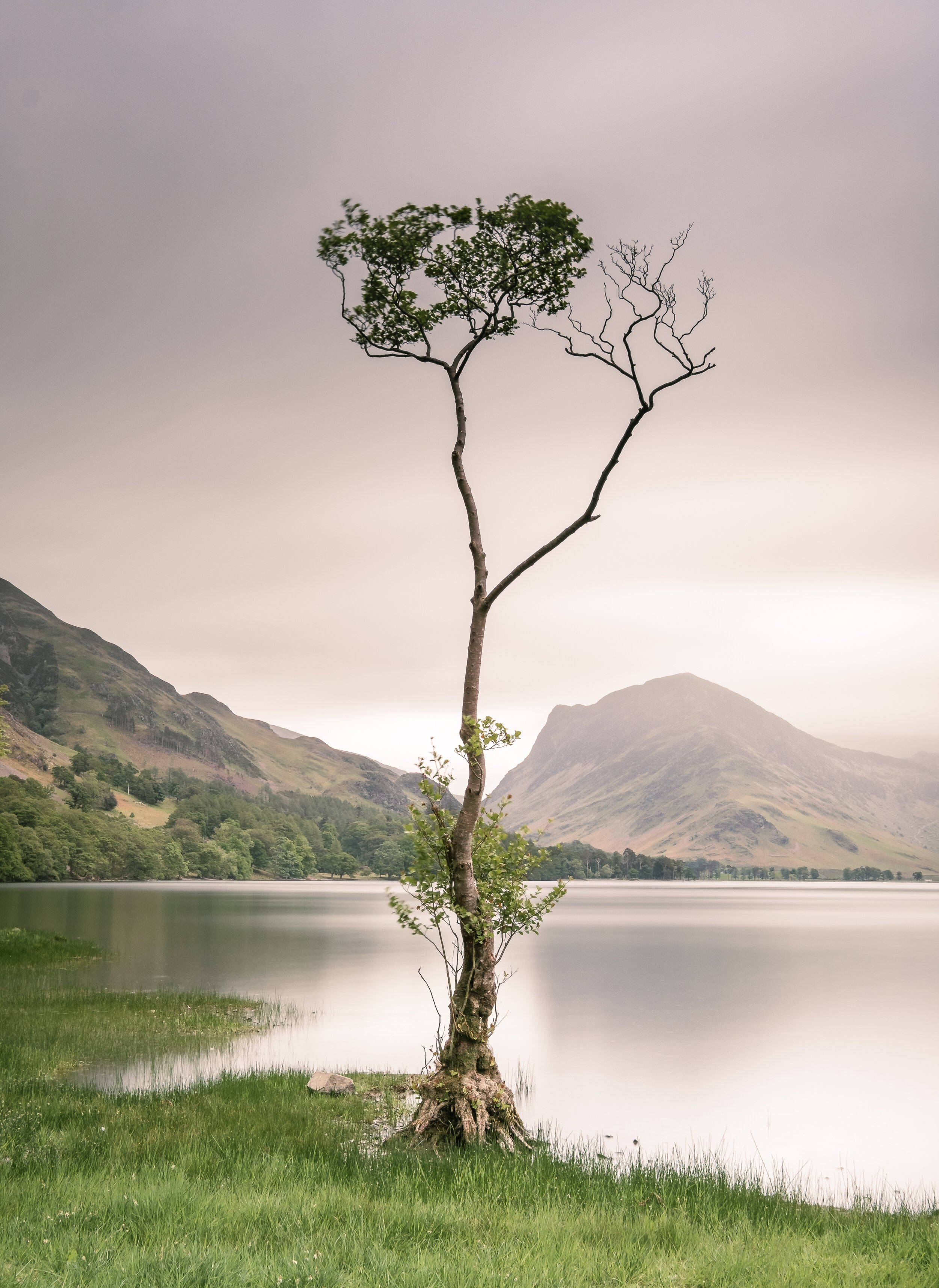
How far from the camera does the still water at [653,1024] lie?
19828mm

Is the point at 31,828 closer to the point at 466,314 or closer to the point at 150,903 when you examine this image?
the point at 150,903

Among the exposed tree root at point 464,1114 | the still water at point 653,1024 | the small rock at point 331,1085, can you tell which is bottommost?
the still water at point 653,1024

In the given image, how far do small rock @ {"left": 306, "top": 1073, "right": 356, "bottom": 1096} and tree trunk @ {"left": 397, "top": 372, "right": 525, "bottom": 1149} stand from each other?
5725 mm

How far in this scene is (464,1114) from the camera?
13.5 metres

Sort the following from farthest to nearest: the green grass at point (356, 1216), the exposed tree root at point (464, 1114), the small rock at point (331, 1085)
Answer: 1. the small rock at point (331, 1085)
2. the exposed tree root at point (464, 1114)
3. the green grass at point (356, 1216)

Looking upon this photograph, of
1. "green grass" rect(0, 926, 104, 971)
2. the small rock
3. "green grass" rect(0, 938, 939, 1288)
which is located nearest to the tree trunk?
"green grass" rect(0, 938, 939, 1288)

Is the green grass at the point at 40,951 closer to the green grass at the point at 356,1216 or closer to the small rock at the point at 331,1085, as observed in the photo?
the small rock at the point at 331,1085

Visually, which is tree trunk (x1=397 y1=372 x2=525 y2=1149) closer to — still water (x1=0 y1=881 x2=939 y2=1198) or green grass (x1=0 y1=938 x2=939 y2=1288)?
green grass (x1=0 y1=938 x2=939 y2=1288)

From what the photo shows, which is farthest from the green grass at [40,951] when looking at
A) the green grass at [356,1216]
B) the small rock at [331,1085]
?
the green grass at [356,1216]

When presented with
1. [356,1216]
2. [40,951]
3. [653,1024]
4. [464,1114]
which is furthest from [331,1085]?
[40,951]

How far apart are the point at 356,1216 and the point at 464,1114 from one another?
3.94 metres

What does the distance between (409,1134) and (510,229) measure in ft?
48.6

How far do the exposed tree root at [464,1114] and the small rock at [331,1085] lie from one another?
5609 mm

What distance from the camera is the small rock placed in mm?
19031
